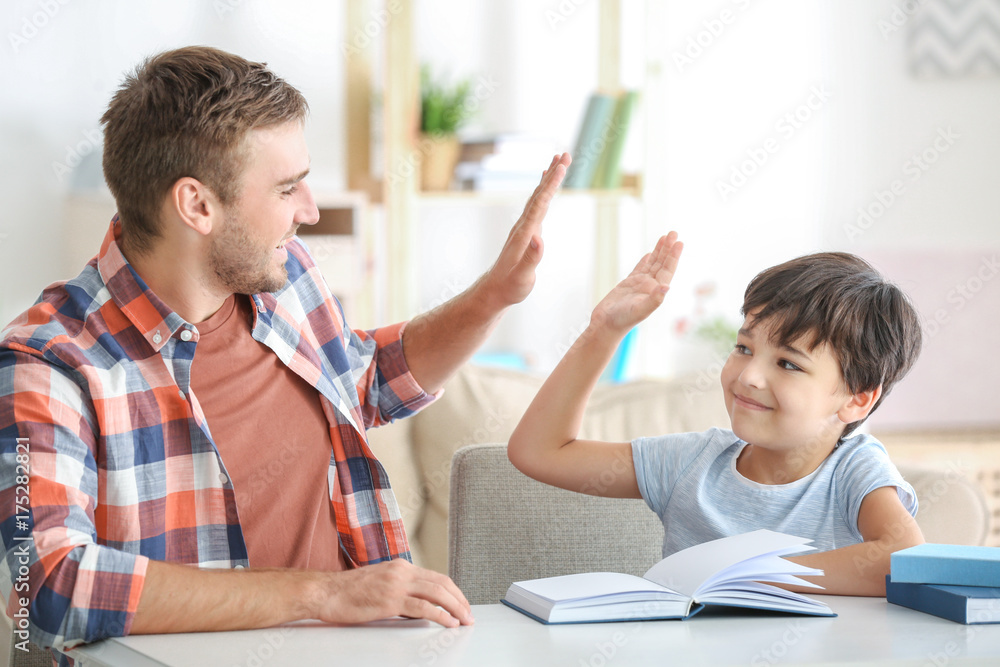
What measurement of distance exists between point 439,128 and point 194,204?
1.63 meters

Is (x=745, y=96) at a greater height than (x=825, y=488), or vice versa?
(x=745, y=96)

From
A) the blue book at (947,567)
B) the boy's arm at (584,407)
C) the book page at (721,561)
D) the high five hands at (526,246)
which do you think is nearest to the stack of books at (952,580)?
the blue book at (947,567)

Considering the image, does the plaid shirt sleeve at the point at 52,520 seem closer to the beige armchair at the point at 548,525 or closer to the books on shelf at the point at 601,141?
the beige armchair at the point at 548,525

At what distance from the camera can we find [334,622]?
965 millimetres

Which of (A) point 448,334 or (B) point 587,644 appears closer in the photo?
(B) point 587,644

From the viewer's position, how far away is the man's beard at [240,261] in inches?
52.1

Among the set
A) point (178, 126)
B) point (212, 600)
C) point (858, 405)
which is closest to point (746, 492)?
point (858, 405)

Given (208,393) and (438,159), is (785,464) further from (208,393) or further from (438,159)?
(438,159)

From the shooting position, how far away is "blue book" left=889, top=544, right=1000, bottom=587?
98 centimetres

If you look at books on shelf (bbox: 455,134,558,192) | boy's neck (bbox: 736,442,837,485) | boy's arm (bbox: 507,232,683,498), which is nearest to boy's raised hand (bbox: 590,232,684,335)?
boy's arm (bbox: 507,232,683,498)

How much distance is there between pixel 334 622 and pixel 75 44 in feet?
7.56

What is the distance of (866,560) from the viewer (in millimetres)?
1092

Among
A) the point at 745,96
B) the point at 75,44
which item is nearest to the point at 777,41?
the point at 745,96

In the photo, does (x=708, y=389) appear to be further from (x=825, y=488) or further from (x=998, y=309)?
(x=998, y=309)
